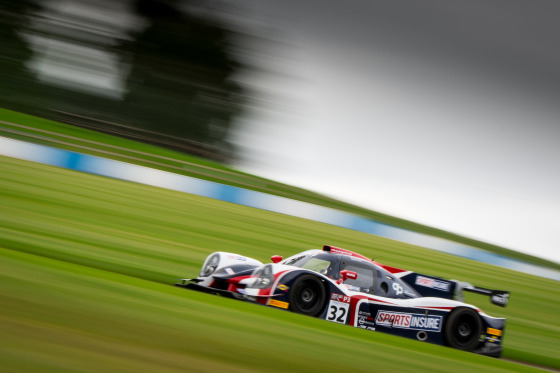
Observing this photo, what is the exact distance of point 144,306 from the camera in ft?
14.0

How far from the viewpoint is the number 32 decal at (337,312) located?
5840 mm

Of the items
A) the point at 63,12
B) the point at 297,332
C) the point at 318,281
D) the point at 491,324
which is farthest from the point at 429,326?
the point at 63,12

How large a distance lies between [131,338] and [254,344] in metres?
0.84

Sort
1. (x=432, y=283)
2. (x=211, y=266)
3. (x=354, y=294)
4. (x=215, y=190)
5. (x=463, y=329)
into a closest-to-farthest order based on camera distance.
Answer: (x=354, y=294) < (x=211, y=266) < (x=463, y=329) < (x=432, y=283) < (x=215, y=190)

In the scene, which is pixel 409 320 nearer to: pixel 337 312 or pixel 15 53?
pixel 337 312

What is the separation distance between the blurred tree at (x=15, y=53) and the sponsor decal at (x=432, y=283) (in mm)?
15613

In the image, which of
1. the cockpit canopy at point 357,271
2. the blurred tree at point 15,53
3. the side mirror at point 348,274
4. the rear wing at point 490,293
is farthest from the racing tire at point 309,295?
the blurred tree at point 15,53

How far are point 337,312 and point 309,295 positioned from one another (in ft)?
1.02

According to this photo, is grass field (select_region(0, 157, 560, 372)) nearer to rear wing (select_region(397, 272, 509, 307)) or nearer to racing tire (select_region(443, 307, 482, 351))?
racing tire (select_region(443, 307, 482, 351))

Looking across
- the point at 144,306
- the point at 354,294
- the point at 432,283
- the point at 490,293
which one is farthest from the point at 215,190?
the point at 144,306

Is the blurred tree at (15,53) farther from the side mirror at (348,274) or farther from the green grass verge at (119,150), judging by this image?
the side mirror at (348,274)

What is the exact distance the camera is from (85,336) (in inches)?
132

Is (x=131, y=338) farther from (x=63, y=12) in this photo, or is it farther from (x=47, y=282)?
(x=63, y=12)

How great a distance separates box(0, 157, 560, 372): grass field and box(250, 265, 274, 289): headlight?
1.07ft
